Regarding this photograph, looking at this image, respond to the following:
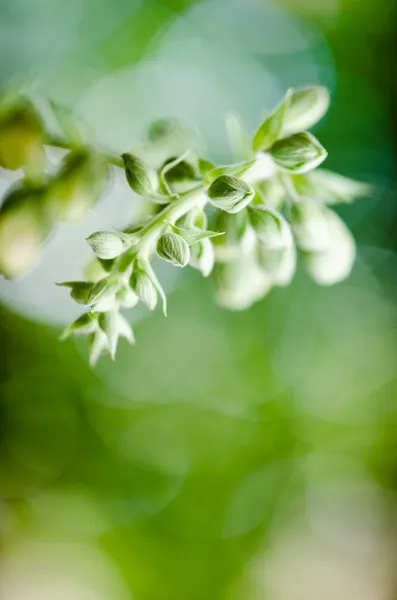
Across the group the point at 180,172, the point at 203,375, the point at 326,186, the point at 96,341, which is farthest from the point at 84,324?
the point at 203,375

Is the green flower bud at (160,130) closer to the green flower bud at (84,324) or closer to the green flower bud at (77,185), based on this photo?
the green flower bud at (77,185)

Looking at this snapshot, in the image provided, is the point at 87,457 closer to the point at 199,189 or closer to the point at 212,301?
the point at 212,301

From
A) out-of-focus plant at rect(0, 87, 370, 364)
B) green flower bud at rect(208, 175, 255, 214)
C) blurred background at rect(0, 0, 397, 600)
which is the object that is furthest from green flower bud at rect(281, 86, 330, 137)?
blurred background at rect(0, 0, 397, 600)

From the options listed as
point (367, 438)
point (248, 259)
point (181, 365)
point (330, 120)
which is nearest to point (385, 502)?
point (367, 438)

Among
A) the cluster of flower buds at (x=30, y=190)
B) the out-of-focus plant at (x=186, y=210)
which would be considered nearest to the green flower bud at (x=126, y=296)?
the out-of-focus plant at (x=186, y=210)

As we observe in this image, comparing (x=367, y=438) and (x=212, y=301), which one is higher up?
(x=212, y=301)

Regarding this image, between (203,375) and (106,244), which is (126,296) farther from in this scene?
(203,375)

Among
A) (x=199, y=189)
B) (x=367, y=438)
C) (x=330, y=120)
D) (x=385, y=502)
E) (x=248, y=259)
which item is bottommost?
(x=385, y=502)
